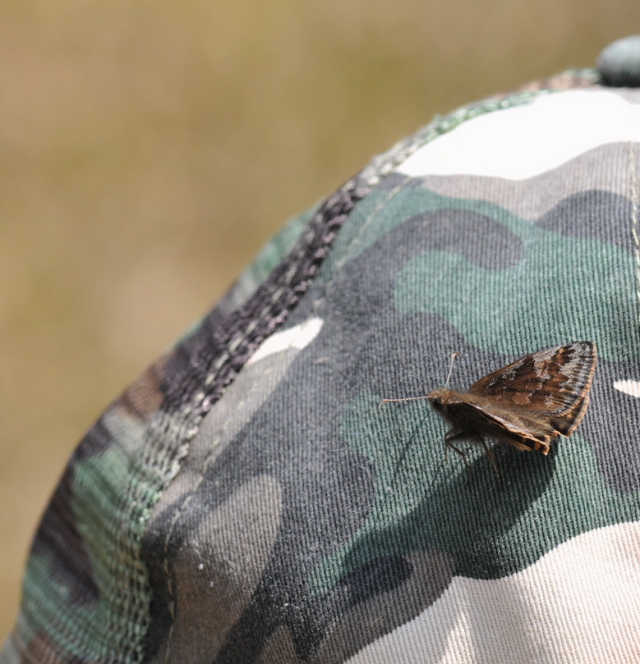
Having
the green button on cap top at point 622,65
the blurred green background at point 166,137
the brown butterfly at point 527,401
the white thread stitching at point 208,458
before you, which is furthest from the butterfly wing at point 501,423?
the blurred green background at point 166,137

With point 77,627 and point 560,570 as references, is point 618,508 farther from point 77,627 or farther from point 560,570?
point 77,627

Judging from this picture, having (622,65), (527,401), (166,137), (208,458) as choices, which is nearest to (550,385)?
(527,401)

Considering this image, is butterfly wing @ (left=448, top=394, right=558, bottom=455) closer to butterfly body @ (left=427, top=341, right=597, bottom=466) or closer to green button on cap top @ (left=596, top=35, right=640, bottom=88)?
butterfly body @ (left=427, top=341, right=597, bottom=466)

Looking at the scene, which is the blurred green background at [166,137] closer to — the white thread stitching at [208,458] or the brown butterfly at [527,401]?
the white thread stitching at [208,458]

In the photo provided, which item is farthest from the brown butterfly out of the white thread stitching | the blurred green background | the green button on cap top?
the blurred green background

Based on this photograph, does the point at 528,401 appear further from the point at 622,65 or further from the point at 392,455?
the point at 622,65
